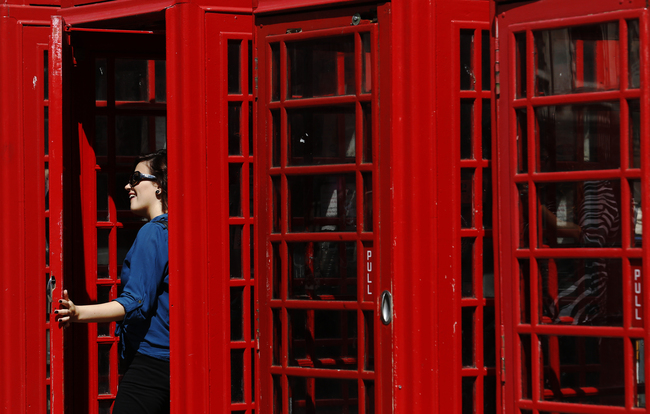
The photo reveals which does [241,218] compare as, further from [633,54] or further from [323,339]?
[633,54]

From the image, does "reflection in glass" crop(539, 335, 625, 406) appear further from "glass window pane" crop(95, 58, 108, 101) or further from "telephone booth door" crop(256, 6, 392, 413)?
"glass window pane" crop(95, 58, 108, 101)

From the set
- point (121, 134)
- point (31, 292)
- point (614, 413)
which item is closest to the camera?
point (614, 413)

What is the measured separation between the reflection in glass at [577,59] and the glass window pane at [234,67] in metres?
1.39

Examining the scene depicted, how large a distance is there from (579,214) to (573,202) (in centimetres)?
6

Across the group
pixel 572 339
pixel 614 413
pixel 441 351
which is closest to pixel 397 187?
pixel 441 351

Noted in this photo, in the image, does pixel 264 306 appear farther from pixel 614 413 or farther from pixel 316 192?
pixel 614 413

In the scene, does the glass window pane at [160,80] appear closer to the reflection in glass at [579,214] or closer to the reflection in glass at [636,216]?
the reflection in glass at [579,214]

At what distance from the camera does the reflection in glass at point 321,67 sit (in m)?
3.27

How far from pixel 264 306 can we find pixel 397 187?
2.78 ft

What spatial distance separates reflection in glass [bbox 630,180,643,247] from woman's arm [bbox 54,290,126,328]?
2.18 m

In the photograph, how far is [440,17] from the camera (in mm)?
3201

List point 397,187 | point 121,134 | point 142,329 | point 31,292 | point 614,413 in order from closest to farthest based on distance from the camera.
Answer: point 614,413 → point 397,187 → point 142,329 → point 31,292 → point 121,134

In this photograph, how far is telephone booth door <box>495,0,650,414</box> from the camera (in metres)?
2.88

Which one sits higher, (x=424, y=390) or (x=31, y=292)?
(x=31, y=292)
